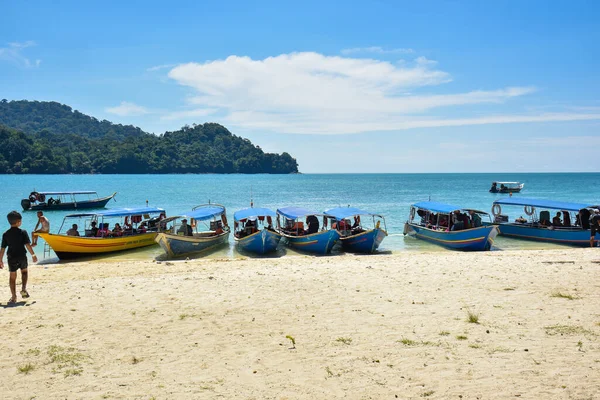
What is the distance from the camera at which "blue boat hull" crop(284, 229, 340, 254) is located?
21981mm

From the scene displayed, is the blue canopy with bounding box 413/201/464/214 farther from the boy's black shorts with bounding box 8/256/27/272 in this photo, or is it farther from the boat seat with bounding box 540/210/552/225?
the boy's black shorts with bounding box 8/256/27/272

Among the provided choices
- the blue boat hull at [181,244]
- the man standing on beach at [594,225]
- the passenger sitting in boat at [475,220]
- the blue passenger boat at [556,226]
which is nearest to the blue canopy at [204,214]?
the blue boat hull at [181,244]

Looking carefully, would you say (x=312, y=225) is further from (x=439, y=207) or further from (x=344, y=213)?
(x=439, y=207)

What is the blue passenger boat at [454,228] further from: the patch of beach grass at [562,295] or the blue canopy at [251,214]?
the patch of beach grass at [562,295]

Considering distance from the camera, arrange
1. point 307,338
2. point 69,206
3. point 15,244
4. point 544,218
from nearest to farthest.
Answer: point 307,338
point 15,244
point 544,218
point 69,206

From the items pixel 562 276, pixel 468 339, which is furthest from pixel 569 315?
pixel 562 276

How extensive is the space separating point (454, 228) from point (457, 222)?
1.30 ft

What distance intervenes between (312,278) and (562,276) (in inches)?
285

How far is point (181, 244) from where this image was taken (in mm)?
22469

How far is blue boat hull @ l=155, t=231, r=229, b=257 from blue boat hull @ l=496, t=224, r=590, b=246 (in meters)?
16.2

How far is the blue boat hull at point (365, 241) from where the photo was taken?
2242 centimetres

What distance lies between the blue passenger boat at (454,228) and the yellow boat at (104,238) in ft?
51.7

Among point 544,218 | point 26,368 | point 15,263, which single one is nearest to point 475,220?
point 544,218

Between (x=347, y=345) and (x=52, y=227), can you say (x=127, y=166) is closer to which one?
(x=52, y=227)
